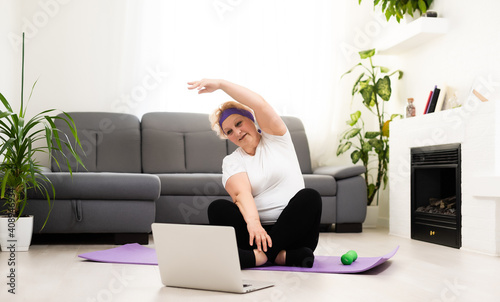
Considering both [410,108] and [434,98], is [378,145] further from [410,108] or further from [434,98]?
[434,98]

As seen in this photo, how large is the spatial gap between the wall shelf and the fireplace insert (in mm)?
865

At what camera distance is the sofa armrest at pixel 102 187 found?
3408mm

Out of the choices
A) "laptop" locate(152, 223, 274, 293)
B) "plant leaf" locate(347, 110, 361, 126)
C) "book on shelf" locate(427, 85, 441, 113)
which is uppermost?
"book on shelf" locate(427, 85, 441, 113)

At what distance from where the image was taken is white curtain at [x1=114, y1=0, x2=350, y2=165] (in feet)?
15.9

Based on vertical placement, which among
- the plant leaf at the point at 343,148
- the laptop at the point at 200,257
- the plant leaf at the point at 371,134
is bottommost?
the laptop at the point at 200,257

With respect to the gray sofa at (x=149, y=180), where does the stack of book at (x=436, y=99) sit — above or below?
above

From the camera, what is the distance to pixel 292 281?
2.19m

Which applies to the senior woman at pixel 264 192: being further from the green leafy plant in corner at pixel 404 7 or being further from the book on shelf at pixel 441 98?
the green leafy plant in corner at pixel 404 7

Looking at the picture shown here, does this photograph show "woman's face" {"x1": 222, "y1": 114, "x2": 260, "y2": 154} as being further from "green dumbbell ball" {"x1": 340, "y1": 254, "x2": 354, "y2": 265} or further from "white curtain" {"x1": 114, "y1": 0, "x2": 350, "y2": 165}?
"white curtain" {"x1": 114, "y1": 0, "x2": 350, "y2": 165}

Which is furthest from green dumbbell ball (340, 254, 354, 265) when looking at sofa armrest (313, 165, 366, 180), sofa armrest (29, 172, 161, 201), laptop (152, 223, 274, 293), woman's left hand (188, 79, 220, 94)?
sofa armrest (313, 165, 366, 180)

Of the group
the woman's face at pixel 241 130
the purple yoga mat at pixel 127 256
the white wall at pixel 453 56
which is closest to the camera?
the woman's face at pixel 241 130

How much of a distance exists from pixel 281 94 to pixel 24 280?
3.24 m

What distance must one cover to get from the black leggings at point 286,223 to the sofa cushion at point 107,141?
80.7 inches

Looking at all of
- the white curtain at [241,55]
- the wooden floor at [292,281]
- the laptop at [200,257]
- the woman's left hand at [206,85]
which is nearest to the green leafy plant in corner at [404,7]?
the white curtain at [241,55]
